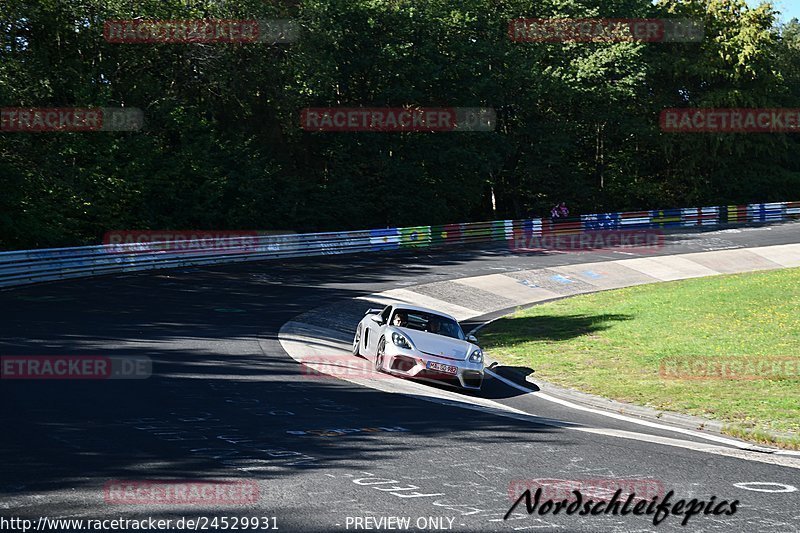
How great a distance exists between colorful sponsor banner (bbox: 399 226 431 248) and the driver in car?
2337 cm

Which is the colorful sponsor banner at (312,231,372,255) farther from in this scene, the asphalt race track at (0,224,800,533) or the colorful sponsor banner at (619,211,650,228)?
the colorful sponsor banner at (619,211,650,228)

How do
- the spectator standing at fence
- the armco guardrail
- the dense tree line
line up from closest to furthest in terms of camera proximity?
the armco guardrail → the dense tree line → the spectator standing at fence

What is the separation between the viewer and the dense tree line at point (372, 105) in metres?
35.7

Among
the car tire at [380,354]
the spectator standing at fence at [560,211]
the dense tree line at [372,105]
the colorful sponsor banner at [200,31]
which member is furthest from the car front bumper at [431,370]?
the spectator standing at fence at [560,211]

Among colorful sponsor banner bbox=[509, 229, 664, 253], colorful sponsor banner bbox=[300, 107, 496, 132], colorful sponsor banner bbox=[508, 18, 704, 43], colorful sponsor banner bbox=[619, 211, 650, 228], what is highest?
colorful sponsor banner bbox=[508, 18, 704, 43]

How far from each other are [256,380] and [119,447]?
15.8 ft

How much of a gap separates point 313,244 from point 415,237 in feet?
20.8

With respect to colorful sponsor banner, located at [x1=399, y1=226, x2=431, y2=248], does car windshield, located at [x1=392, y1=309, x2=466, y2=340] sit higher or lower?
lower

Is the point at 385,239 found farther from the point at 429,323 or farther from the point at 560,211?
the point at 429,323

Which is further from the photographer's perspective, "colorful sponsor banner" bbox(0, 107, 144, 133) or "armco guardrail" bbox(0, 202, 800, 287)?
"colorful sponsor banner" bbox(0, 107, 144, 133)

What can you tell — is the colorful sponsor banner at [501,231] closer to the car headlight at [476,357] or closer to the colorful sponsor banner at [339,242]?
the colorful sponsor banner at [339,242]

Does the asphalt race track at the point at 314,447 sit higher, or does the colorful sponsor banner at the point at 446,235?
the colorful sponsor banner at the point at 446,235

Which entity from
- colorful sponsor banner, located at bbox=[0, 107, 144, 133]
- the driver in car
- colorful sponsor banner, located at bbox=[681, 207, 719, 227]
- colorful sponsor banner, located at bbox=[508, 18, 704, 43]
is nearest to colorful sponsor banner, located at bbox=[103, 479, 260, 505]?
the driver in car

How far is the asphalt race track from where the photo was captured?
730 centimetres
